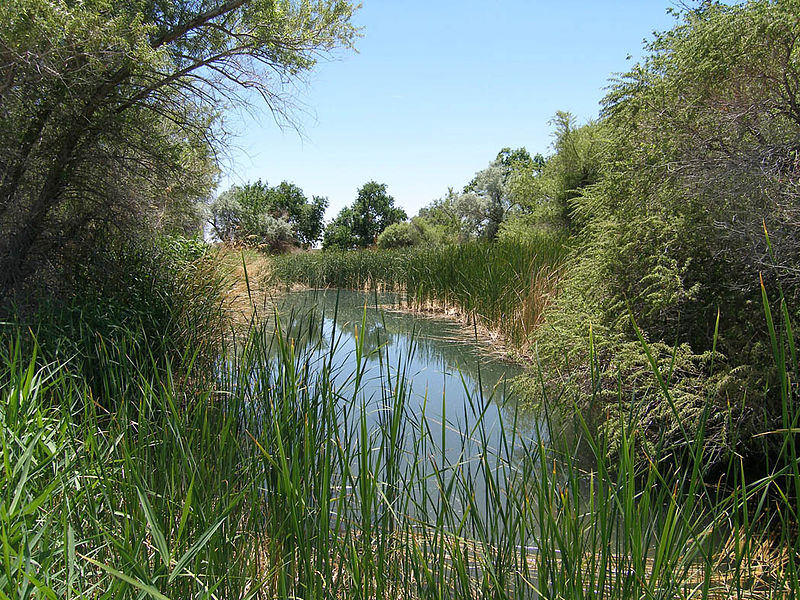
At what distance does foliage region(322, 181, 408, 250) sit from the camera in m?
33.5

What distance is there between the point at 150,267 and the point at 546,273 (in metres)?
4.38

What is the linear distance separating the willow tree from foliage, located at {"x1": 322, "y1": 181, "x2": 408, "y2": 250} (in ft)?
90.7

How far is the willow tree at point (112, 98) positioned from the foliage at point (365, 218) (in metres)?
27.6

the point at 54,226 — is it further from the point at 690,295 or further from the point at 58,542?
the point at 690,295

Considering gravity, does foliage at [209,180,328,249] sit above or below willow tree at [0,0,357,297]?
above

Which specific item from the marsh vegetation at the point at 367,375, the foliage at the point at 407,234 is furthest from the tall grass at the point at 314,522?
the foliage at the point at 407,234

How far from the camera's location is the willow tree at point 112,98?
156 inches

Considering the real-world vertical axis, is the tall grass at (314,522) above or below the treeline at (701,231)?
below

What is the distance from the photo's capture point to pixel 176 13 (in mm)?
5125

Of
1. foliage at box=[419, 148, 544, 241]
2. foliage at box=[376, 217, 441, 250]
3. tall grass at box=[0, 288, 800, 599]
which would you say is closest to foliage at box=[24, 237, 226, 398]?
tall grass at box=[0, 288, 800, 599]

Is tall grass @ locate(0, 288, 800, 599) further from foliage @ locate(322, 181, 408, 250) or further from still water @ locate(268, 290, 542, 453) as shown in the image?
foliage @ locate(322, 181, 408, 250)

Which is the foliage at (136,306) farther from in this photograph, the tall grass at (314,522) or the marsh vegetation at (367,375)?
the tall grass at (314,522)

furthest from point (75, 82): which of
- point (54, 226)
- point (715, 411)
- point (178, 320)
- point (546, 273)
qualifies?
point (546, 273)

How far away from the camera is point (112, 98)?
4617 mm
